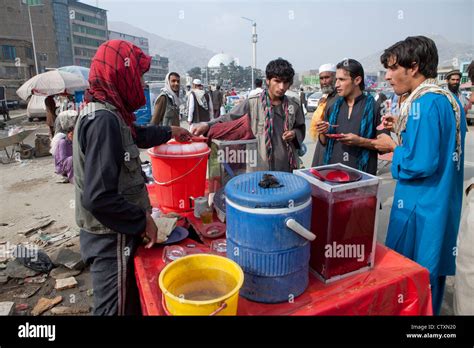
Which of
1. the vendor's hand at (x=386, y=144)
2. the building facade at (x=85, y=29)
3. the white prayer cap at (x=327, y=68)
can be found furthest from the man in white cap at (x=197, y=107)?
the building facade at (x=85, y=29)

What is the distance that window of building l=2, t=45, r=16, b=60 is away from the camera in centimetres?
3853

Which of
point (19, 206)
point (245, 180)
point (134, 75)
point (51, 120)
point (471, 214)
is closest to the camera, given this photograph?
point (245, 180)

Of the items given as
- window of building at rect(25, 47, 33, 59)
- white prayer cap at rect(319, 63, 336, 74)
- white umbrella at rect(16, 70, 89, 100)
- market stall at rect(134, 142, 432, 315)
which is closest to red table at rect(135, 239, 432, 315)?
market stall at rect(134, 142, 432, 315)

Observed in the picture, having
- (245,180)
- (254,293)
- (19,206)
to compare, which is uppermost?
(245,180)

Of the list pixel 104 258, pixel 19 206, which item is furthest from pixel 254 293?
pixel 19 206

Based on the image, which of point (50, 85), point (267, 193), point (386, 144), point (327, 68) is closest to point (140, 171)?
point (267, 193)

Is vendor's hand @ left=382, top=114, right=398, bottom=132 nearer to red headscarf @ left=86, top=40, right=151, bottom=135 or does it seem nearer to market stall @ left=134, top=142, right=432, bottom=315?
market stall @ left=134, top=142, right=432, bottom=315

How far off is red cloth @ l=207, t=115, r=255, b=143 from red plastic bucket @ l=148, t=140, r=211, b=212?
0.13m

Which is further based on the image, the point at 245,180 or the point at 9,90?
the point at 9,90

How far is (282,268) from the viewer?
4.27ft

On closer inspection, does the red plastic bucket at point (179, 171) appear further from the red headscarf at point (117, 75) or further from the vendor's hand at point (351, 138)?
the vendor's hand at point (351, 138)

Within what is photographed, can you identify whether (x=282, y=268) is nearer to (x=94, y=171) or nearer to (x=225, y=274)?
(x=225, y=274)

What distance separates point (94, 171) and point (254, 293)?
0.90 m

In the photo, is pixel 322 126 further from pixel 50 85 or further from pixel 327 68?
pixel 50 85
